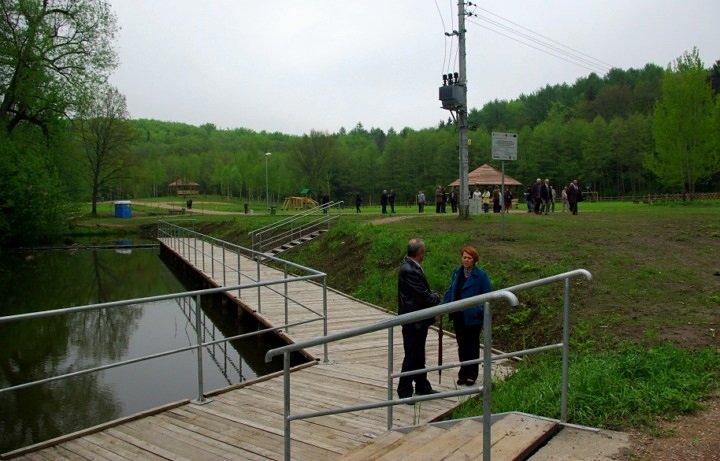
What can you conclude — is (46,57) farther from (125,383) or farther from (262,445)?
(262,445)

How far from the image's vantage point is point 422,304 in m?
5.74

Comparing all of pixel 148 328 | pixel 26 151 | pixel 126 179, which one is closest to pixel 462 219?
pixel 148 328

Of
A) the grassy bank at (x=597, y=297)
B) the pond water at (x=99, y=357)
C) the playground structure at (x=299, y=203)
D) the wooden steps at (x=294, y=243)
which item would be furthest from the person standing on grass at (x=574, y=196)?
the playground structure at (x=299, y=203)

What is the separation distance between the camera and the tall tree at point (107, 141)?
52844 mm

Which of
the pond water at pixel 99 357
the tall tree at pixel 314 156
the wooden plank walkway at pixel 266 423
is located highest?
the tall tree at pixel 314 156

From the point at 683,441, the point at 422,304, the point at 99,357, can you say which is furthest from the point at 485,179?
the point at 683,441

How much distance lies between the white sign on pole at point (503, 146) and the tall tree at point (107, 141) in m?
48.6

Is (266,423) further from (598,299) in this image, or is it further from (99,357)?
(99,357)

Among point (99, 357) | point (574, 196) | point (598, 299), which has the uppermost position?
point (574, 196)

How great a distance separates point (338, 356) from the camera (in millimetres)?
8211

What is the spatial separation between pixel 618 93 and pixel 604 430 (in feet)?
284

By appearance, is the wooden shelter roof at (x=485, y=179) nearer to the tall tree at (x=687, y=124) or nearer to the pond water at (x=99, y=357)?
the tall tree at (x=687, y=124)

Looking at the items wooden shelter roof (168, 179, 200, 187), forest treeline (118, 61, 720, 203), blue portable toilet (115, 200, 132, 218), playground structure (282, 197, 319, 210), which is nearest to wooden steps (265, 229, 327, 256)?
forest treeline (118, 61, 720, 203)

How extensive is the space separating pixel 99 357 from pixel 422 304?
29.6ft
